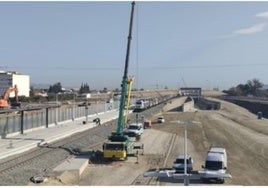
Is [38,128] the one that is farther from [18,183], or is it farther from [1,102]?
[18,183]

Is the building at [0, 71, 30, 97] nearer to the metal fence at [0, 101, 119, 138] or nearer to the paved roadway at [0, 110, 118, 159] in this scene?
the metal fence at [0, 101, 119, 138]

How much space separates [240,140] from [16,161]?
30363 mm

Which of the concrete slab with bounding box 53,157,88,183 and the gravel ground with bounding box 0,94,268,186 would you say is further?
the gravel ground with bounding box 0,94,268,186

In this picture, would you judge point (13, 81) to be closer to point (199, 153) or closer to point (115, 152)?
point (199, 153)

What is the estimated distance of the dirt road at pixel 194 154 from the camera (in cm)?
3512

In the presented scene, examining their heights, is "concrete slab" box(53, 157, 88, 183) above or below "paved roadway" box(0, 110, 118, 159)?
below

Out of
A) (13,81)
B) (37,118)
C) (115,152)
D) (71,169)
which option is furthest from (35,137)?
(13,81)

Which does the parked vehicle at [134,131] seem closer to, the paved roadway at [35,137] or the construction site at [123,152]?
the construction site at [123,152]

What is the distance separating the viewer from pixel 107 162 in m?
41.3

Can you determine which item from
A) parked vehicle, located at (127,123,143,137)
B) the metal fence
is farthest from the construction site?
the metal fence

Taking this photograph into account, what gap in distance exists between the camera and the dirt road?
3512cm

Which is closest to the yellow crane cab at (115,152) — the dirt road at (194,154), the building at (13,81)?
the dirt road at (194,154)

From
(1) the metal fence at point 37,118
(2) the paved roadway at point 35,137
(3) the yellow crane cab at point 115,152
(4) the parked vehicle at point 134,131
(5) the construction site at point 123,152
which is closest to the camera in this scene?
(5) the construction site at point 123,152

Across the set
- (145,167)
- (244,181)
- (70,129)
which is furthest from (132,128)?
(244,181)
